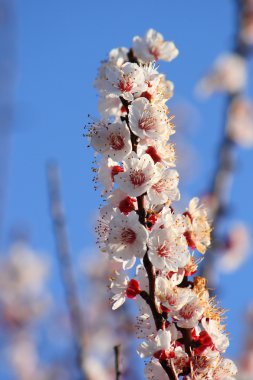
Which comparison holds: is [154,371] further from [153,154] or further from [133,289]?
[153,154]

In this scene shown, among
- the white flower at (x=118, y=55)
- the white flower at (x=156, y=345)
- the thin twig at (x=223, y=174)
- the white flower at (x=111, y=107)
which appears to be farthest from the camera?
the thin twig at (x=223, y=174)

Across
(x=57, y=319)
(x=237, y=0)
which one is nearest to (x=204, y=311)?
(x=237, y=0)

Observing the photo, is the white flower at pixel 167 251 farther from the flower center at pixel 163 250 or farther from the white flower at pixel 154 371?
the white flower at pixel 154 371

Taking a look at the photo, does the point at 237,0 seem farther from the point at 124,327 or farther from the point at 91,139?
the point at 91,139

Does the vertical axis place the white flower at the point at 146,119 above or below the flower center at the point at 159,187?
above

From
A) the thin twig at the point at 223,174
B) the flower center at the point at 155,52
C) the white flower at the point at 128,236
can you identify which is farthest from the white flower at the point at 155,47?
the thin twig at the point at 223,174

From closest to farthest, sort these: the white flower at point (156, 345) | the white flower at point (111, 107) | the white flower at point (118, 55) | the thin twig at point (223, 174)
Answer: the white flower at point (156, 345) < the white flower at point (111, 107) < the white flower at point (118, 55) < the thin twig at point (223, 174)
